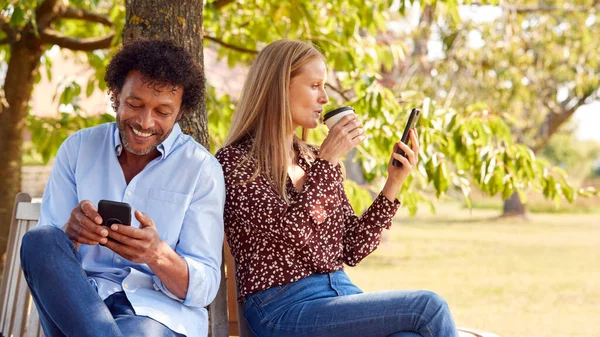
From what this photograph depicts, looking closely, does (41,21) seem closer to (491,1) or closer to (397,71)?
(491,1)

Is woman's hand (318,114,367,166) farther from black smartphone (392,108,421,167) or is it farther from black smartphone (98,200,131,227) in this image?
black smartphone (98,200,131,227)

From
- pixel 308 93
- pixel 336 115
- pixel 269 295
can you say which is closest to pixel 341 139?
pixel 336 115

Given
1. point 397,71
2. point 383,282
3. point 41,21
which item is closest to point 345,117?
point 41,21

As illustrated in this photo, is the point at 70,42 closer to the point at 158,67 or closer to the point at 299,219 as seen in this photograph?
the point at 158,67

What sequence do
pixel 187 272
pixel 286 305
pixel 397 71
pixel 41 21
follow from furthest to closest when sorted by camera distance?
1. pixel 397 71
2. pixel 41 21
3. pixel 286 305
4. pixel 187 272

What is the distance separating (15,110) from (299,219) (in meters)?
3.71

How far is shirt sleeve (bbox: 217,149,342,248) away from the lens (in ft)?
9.61

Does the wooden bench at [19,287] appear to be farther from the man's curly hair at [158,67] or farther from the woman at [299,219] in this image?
the man's curly hair at [158,67]

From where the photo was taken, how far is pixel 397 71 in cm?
1457

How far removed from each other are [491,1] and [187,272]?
351 centimetres

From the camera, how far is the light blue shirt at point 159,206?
268 centimetres

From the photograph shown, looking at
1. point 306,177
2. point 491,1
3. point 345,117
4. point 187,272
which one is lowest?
point 187,272

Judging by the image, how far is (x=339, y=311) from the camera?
2805 millimetres

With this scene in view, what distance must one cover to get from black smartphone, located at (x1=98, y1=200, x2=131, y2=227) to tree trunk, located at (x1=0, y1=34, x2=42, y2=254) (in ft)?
12.2
